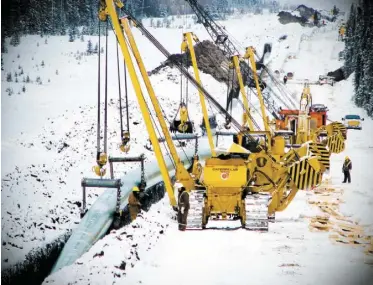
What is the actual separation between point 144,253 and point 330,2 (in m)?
5.10

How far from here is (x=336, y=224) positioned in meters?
7.41

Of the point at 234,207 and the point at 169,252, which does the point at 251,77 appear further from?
the point at 169,252

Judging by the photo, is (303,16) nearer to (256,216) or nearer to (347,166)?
(347,166)

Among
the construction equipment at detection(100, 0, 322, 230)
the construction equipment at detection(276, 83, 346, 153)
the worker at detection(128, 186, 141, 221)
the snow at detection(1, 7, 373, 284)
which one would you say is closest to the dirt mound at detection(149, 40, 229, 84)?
the snow at detection(1, 7, 373, 284)

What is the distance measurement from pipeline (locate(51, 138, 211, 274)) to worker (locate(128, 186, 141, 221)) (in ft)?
0.29

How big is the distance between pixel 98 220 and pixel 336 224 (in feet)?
14.0

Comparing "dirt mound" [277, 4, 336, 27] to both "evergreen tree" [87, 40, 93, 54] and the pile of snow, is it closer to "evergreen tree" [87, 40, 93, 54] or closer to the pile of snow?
"evergreen tree" [87, 40, 93, 54]

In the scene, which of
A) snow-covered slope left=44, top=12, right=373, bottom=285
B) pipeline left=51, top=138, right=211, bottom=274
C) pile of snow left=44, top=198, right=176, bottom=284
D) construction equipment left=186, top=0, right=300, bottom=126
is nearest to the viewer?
snow-covered slope left=44, top=12, right=373, bottom=285

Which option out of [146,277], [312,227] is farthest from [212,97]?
[146,277]

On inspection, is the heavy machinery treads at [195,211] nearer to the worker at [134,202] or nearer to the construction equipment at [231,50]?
the worker at [134,202]

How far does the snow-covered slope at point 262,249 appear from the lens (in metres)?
6.65

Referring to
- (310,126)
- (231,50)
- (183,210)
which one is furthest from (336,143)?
(183,210)

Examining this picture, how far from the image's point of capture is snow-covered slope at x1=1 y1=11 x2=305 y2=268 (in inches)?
306

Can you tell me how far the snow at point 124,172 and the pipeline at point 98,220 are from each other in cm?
31
